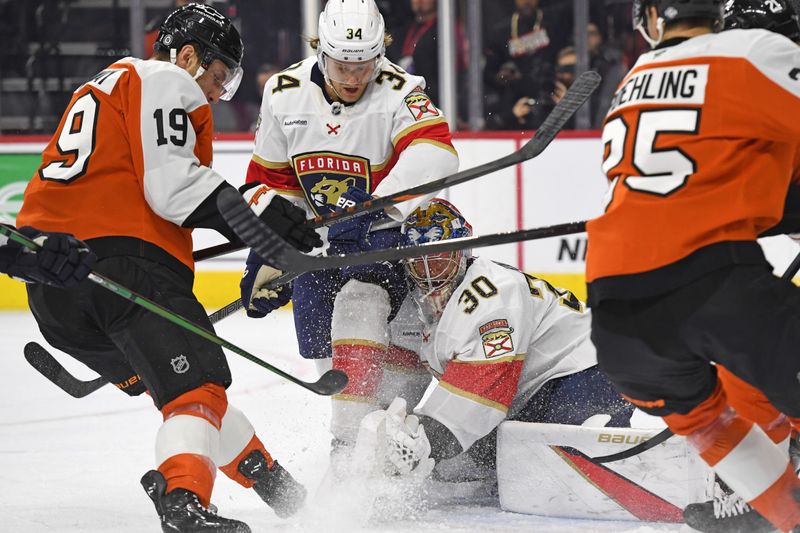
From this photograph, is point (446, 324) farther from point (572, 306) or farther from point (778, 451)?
point (778, 451)

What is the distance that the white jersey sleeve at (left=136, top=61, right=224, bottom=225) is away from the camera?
2529mm

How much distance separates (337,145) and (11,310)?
3495mm

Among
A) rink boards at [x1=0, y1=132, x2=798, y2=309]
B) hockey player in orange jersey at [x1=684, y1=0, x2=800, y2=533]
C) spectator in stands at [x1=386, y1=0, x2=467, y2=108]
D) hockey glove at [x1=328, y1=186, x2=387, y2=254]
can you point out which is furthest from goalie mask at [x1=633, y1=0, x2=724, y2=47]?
spectator in stands at [x1=386, y1=0, x2=467, y2=108]

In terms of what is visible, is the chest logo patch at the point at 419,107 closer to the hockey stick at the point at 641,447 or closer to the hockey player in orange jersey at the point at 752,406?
the hockey player in orange jersey at the point at 752,406

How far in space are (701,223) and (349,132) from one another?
130 centimetres

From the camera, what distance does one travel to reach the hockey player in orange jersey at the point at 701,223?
79.8 inches

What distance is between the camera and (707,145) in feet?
6.70

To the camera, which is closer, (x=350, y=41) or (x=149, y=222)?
(x=149, y=222)

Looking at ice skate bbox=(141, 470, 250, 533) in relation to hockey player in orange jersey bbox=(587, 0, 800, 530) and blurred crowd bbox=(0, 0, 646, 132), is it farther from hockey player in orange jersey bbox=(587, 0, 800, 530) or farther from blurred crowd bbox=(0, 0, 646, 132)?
blurred crowd bbox=(0, 0, 646, 132)

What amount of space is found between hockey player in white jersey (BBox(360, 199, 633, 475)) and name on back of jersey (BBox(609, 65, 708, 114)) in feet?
2.68

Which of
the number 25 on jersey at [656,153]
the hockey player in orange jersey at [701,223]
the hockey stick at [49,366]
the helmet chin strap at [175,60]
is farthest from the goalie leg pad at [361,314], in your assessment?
the number 25 on jersey at [656,153]

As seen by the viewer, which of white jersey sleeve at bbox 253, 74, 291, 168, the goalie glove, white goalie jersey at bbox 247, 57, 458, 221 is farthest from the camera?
white jersey sleeve at bbox 253, 74, 291, 168

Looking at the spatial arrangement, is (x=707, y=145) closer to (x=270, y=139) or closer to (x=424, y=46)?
(x=270, y=139)

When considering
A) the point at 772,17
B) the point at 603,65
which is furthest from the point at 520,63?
the point at 772,17
